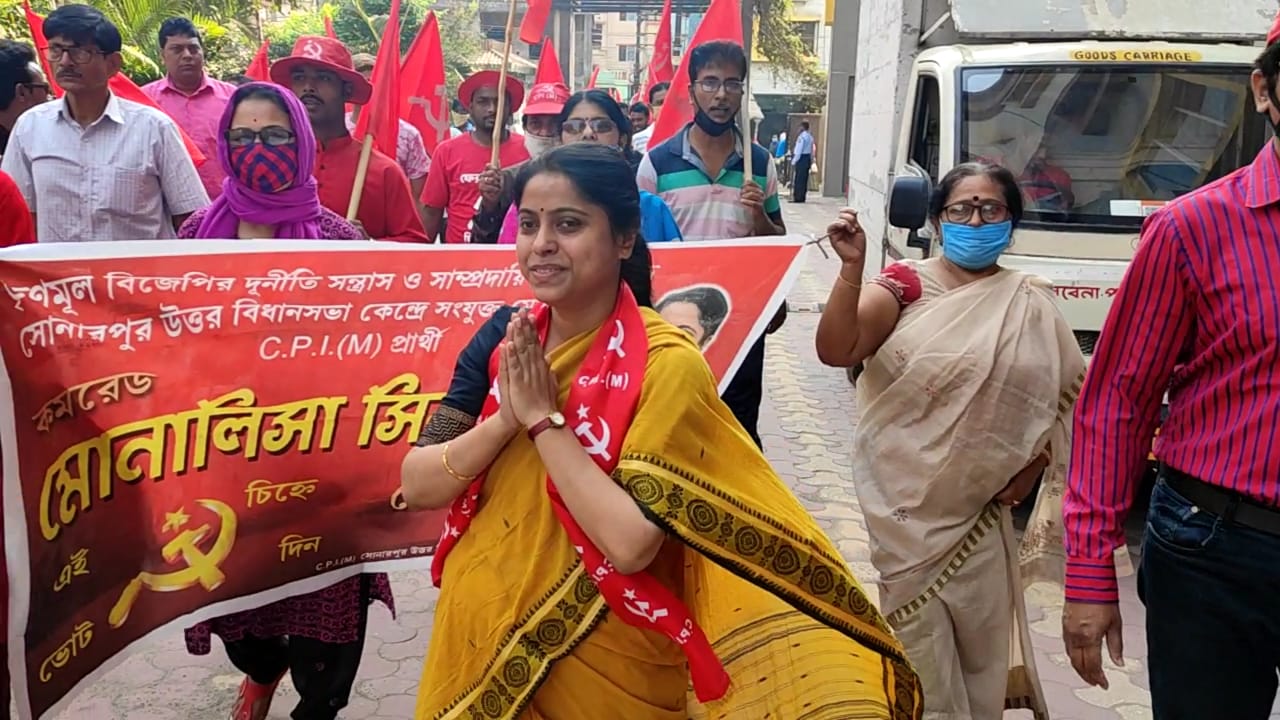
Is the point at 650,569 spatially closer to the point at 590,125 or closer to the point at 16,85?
the point at 590,125

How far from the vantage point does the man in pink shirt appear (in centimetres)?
599

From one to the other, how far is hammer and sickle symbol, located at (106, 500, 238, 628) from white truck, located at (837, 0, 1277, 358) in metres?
3.39

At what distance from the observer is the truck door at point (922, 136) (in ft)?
20.1

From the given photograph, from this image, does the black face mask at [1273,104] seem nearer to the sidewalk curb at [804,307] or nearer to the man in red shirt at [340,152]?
the man in red shirt at [340,152]

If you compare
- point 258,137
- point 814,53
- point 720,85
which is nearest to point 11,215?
Answer: point 258,137

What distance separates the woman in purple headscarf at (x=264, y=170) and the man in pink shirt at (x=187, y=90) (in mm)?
3218

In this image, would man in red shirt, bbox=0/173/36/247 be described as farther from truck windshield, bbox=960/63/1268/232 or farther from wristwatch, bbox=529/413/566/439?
truck windshield, bbox=960/63/1268/232

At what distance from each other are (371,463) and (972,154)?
3.83 meters

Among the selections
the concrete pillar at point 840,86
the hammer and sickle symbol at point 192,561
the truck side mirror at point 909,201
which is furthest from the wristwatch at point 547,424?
the concrete pillar at point 840,86

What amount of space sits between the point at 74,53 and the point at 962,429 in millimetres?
3352

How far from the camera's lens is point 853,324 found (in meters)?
2.81

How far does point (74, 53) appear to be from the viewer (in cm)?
409

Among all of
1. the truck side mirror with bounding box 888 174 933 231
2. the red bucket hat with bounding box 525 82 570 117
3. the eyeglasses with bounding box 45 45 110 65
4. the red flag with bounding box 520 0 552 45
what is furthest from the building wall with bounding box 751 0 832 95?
the truck side mirror with bounding box 888 174 933 231

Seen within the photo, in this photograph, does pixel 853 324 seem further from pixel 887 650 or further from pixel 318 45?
pixel 318 45
